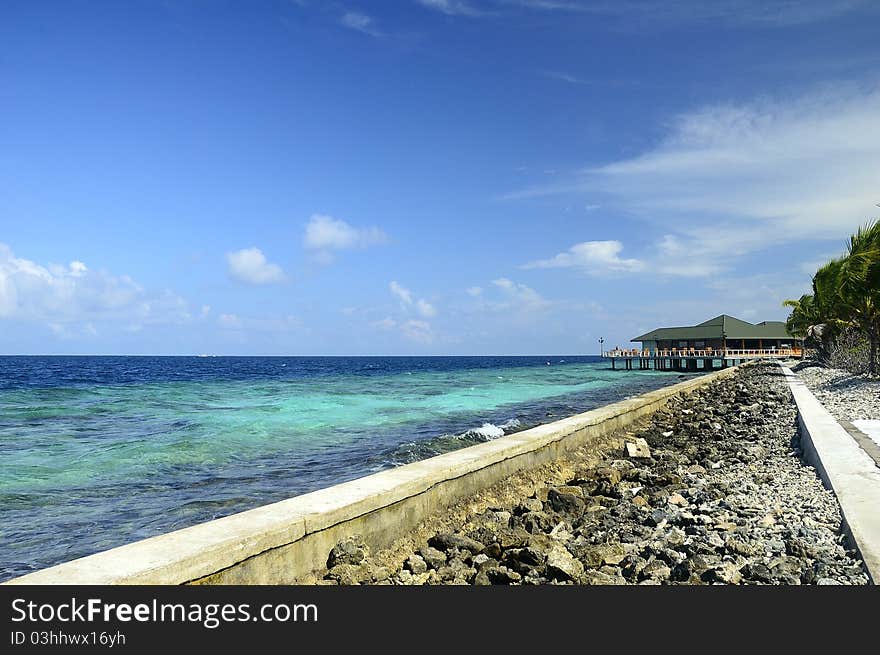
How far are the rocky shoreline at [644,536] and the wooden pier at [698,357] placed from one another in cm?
5401

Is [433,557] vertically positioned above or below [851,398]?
below

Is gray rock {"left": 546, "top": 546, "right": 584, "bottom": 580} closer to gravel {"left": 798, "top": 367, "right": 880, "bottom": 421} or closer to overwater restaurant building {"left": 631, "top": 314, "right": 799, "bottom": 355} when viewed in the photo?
gravel {"left": 798, "top": 367, "right": 880, "bottom": 421}

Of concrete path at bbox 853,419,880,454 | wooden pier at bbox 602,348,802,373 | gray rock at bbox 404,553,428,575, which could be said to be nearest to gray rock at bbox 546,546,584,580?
gray rock at bbox 404,553,428,575

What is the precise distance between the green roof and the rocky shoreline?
60.1 m

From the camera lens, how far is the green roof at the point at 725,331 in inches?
2537

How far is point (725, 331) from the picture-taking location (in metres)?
64.0

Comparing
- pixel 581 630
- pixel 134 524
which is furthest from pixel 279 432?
pixel 581 630

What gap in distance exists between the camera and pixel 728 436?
1213 centimetres

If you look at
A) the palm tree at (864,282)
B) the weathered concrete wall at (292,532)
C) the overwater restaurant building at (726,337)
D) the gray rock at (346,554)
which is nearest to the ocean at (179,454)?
Answer: the weathered concrete wall at (292,532)

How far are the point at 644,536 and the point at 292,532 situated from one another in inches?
115

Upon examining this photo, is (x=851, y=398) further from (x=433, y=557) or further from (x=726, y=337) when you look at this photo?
(x=726, y=337)

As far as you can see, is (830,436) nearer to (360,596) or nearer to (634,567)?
(634,567)

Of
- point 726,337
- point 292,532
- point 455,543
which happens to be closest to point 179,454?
point 455,543

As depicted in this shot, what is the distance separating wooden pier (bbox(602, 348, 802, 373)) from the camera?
59219 mm
